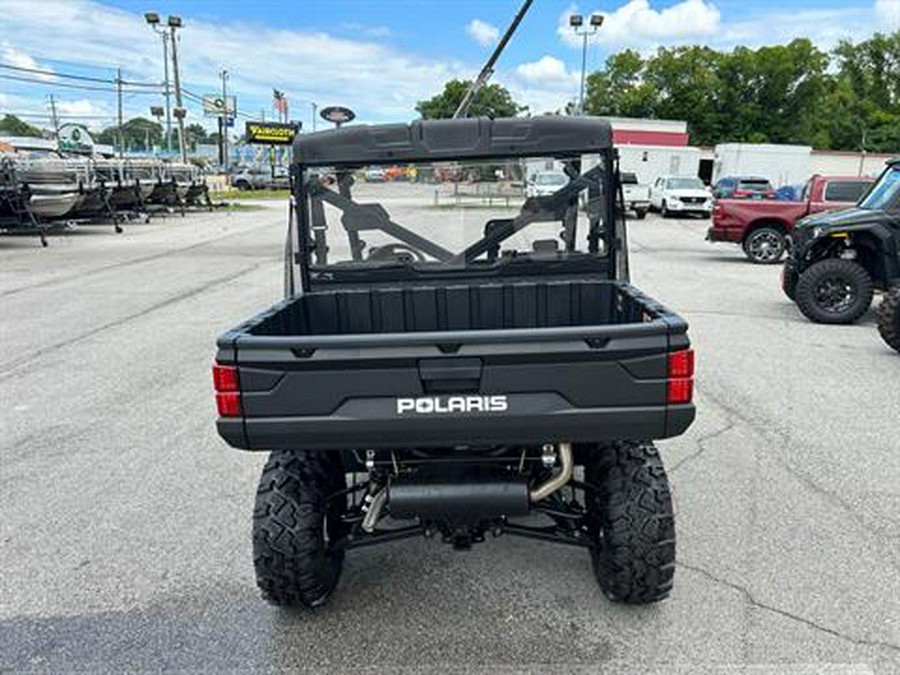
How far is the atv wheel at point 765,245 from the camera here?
1427 centimetres

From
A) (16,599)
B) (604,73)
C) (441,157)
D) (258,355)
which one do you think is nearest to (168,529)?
(16,599)

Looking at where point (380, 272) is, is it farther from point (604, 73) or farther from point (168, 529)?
point (604, 73)

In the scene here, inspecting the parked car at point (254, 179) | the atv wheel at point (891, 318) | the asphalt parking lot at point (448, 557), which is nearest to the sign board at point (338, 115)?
the asphalt parking lot at point (448, 557)

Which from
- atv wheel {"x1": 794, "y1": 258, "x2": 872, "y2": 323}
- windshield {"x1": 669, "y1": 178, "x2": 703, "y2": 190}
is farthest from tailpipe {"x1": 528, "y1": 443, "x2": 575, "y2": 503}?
windshield {"x1": 669, "y1": 178, "x2": 703, "y2": 190}

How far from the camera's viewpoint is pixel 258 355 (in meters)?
2.49

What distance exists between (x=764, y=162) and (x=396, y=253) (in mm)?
38263

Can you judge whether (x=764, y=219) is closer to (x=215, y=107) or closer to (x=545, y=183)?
(x=545, y=183)

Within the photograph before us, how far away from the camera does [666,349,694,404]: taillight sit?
8.09 feet

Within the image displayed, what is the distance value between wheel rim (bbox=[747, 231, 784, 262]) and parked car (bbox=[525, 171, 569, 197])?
37.7 ft

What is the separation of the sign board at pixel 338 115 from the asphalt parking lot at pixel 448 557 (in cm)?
226

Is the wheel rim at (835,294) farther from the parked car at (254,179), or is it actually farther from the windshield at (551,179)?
the parked car at (254,179)

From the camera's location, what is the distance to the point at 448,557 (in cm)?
353

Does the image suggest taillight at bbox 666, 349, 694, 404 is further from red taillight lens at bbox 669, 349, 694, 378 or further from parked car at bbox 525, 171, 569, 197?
parked car at bbox 525, 171, 569, 197

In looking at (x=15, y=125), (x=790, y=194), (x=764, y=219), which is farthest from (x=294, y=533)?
(x=15, y=125)
